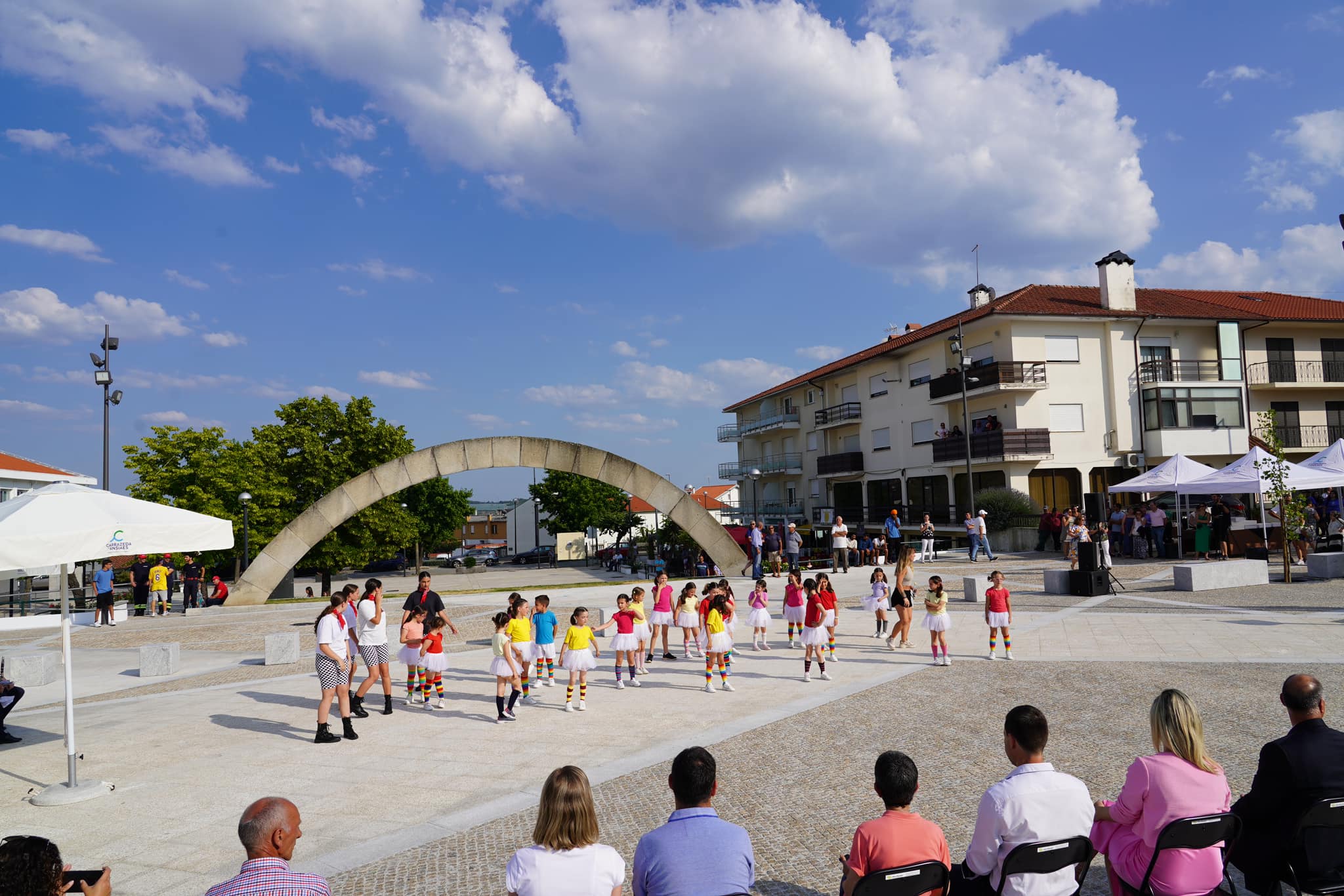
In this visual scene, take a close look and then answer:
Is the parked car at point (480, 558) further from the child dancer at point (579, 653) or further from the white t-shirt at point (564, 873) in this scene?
the white t-shirt at point (564, 873)

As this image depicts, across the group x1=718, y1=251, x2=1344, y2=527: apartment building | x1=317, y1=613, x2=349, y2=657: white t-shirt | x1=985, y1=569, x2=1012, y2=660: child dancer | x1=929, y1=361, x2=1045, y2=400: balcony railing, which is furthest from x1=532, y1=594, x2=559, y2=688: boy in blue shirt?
x1=929, y1=361, x2=1045, y2=400: balcony railing

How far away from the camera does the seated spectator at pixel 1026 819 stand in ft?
12.2

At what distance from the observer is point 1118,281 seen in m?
37.9

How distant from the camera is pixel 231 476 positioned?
37812 millimetres

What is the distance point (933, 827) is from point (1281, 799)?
1.98 metres

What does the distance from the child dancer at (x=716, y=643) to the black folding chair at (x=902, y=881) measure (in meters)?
7.74

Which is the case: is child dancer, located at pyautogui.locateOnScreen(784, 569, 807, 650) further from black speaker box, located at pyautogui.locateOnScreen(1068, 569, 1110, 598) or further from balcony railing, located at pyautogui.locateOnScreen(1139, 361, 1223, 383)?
balcony railing, located at pyautogui.locateOnScreen(1139, 361, 1223, 383)

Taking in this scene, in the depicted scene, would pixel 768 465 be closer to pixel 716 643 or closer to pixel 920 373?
pixel 920 373

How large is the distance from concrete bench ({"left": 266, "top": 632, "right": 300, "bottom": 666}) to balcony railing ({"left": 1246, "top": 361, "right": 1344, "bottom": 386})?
42392 millimetres

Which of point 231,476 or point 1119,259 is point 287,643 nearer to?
point 231,476

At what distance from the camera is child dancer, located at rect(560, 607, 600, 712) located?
34.4 feet

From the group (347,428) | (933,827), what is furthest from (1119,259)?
(933,827)

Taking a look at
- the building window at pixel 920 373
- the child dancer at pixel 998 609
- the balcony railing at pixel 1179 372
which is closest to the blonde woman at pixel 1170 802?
the child dancer at pixel 998 609

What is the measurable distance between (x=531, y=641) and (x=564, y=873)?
7622 millimetres
